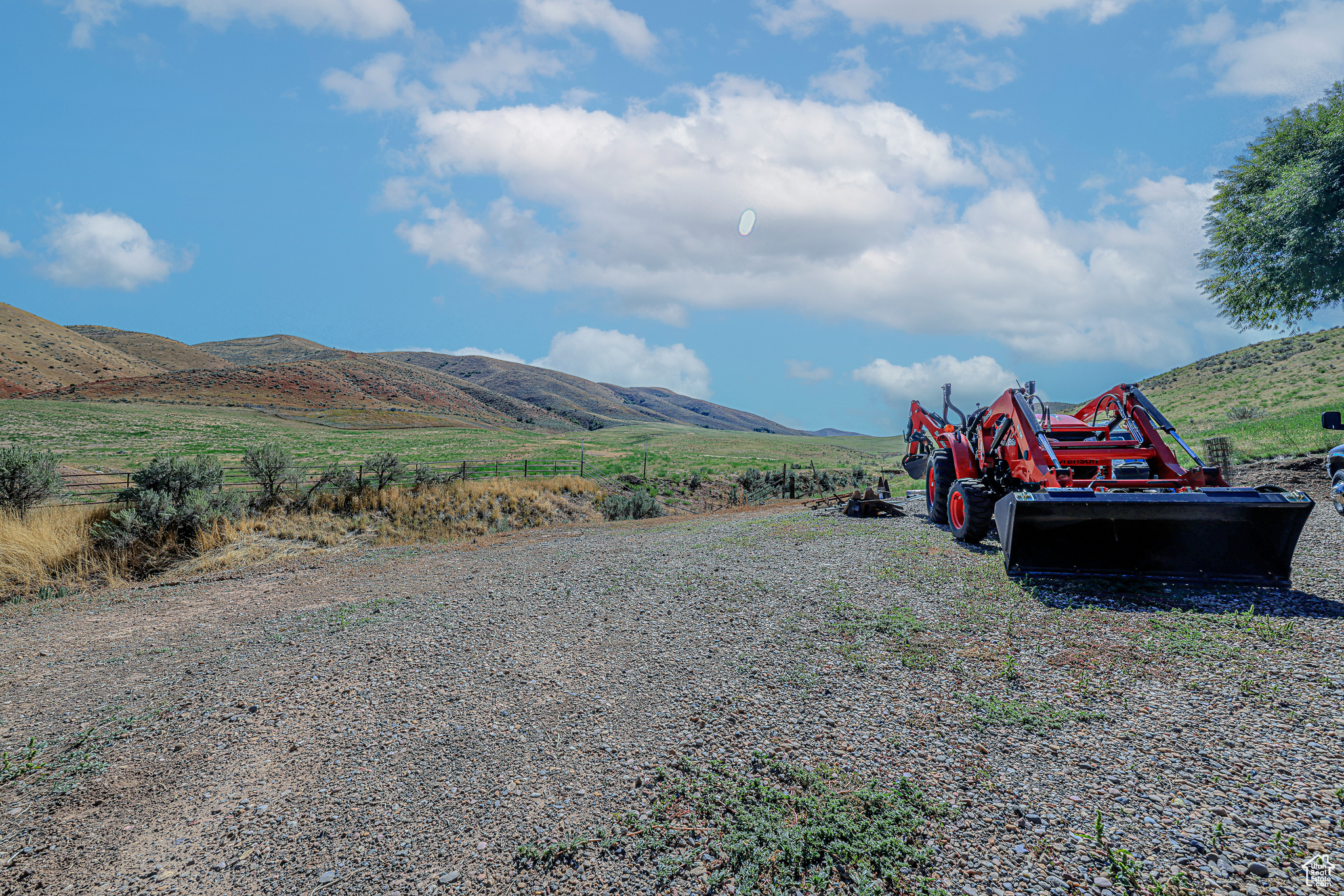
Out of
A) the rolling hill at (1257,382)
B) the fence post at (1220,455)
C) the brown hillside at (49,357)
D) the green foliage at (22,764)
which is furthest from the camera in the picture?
the brown hillside at (49,357)

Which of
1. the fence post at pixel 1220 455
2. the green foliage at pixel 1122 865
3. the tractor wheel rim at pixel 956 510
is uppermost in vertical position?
the fence post at pixel 1220 455

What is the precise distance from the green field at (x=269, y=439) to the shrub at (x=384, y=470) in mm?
13321

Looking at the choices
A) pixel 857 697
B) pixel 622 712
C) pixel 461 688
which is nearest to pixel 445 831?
pixel 622 712

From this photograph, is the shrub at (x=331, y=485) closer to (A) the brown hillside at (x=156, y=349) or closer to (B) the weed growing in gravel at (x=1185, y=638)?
(B) the weed growing in gravel at (x=1185, y=638)

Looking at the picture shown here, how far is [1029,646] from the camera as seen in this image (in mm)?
5410

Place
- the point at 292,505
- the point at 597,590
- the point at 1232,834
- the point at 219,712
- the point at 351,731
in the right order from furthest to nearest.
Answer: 1. the point at 292,505
2. the point at 597,590
3. the point at 219,712
4. the point at 351,731
5. the point at 1232,834

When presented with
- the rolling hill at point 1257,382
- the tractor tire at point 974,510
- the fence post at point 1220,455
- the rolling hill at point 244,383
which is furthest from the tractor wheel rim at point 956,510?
the rolling hill at point 244,383

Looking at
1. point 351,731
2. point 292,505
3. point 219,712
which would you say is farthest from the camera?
point 292,505

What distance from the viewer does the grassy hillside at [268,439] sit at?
122 ft

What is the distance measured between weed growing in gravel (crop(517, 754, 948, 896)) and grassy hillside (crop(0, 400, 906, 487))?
26.9 m

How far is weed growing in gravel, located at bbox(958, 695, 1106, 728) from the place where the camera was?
13.4 feet

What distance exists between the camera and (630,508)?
22109mm

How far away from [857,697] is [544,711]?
99.4 inches

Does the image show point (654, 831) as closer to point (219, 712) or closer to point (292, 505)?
point (219, 712)
